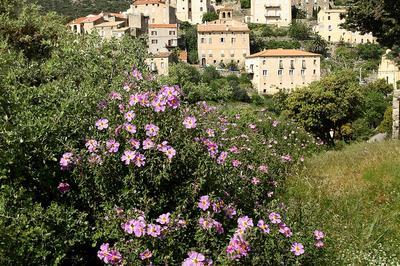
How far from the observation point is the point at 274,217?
334 centimetres

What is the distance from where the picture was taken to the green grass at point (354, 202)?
423 centimetres

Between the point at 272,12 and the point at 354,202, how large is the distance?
99.2m

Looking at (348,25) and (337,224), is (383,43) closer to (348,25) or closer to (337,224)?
(348,25)

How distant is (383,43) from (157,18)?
80.1 metres

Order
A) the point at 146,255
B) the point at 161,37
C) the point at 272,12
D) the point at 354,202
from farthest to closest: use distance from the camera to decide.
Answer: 1. the point at 272,12
2. the point at 161,37
3. the point at 354,202
4. the point at 146,255

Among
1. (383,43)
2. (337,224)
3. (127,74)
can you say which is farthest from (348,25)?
(127,74)

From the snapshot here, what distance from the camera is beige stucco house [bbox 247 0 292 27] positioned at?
10044cm

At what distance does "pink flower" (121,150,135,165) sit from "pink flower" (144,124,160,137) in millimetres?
177

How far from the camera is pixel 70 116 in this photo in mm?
3697

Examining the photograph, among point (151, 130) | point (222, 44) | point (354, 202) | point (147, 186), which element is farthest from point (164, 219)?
point (222, 44)

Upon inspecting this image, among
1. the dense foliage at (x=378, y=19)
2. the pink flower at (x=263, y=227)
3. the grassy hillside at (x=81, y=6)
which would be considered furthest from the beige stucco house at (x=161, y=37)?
the pink flower at (x=263, y=227)

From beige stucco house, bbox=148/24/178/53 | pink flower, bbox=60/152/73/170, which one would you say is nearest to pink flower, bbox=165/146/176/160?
pink flower, bbox=60/152/73/170

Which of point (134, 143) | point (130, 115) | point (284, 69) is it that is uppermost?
point (130, 115)

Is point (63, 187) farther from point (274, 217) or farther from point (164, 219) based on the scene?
point (274, 217)
